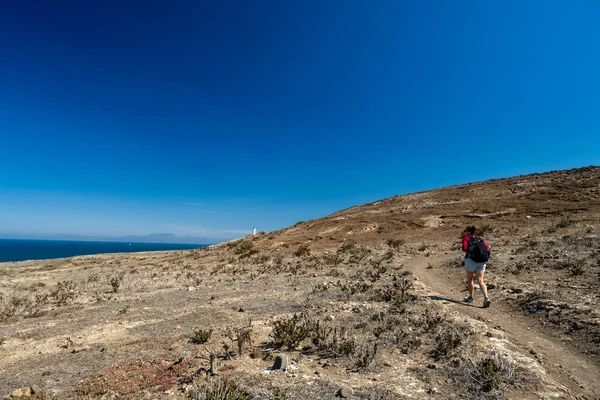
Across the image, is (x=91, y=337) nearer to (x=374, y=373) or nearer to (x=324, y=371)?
(x=324, y=371)

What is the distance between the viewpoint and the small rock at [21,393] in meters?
5.31

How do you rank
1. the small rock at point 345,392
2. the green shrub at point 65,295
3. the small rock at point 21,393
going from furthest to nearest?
the green shrub at point 65,295 < the small rock at point 21,393 < the small rock at point 345,392

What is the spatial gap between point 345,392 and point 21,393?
564cm

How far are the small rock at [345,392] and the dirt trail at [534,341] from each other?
11.8 ft

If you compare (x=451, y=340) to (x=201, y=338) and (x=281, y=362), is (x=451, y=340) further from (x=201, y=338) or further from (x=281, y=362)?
(x=201, y=338)

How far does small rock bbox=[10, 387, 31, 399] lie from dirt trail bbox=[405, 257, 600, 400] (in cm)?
926

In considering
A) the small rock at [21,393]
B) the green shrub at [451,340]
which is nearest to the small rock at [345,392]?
the green shrub at [451,340]

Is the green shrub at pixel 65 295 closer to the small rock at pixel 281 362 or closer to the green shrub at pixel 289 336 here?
the green shrub at pixel 289 336

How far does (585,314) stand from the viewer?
7.92 metres

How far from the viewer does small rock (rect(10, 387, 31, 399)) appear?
5.31m

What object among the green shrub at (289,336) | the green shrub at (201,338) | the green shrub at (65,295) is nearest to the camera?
the green shrub at (289,336)

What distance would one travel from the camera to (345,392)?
16.6 feet

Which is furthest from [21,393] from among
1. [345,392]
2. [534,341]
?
[534,341]

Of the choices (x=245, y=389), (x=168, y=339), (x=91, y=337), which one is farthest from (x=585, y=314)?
(x=91, y=337)
